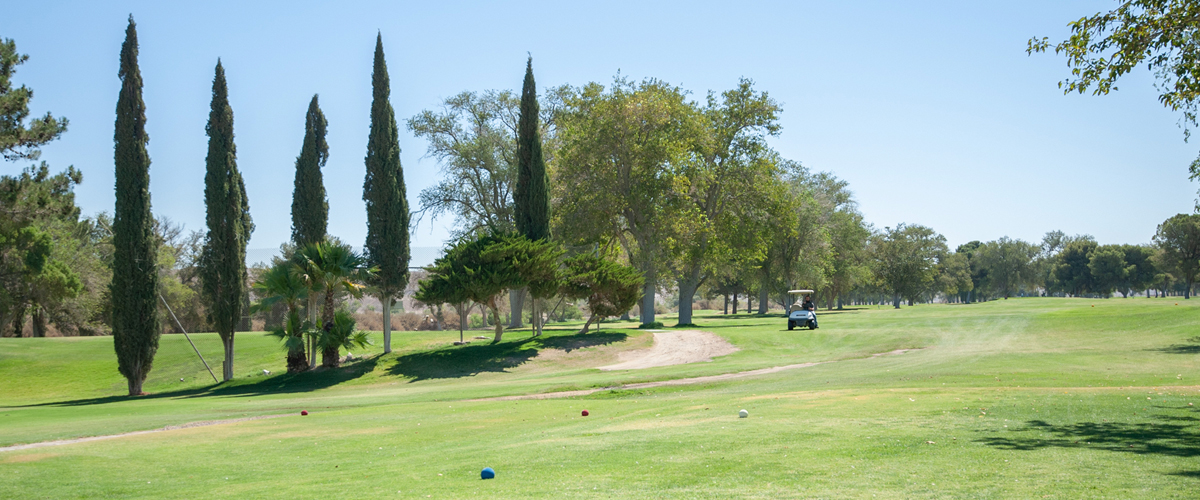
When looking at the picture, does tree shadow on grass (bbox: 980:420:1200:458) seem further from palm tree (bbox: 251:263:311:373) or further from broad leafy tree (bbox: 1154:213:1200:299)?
broad leafy tree (bbox: 1154:213:1200:299)

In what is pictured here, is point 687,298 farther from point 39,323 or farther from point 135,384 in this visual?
point 39,323

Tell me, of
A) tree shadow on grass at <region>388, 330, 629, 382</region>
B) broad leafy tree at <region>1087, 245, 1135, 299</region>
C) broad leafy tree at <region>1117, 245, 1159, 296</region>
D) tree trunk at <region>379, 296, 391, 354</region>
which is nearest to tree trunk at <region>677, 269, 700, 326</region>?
tree shadow on grass at <region>388, 330, 629, 382</region>

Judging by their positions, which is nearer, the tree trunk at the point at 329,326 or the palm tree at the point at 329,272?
the palm tree at the point at 329,272

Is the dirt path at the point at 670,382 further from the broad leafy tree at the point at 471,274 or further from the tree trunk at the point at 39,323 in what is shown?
the tree trunk at the point at 39,323

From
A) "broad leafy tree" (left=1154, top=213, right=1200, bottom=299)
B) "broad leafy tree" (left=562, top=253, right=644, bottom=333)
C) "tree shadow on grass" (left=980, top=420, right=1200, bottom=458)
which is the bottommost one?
"tree shadow on grass" (left=980, top=420, right=1200, bottom=458)

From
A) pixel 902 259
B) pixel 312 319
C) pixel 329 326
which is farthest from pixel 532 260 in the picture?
pixel 902 259

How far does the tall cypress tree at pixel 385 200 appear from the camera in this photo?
32938 millimetres

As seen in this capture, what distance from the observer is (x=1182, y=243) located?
8275 centimetres

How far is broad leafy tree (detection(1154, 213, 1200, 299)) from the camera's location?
7959 cm

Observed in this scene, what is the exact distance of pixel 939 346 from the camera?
32875 mm

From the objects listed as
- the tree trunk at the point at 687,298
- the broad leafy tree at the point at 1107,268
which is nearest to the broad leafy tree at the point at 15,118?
the tree trunk at the point at 687,298

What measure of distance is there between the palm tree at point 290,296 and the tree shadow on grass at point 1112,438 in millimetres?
26325

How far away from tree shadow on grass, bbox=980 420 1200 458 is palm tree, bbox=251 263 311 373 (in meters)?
26.3

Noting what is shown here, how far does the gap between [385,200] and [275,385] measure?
29.5ft
